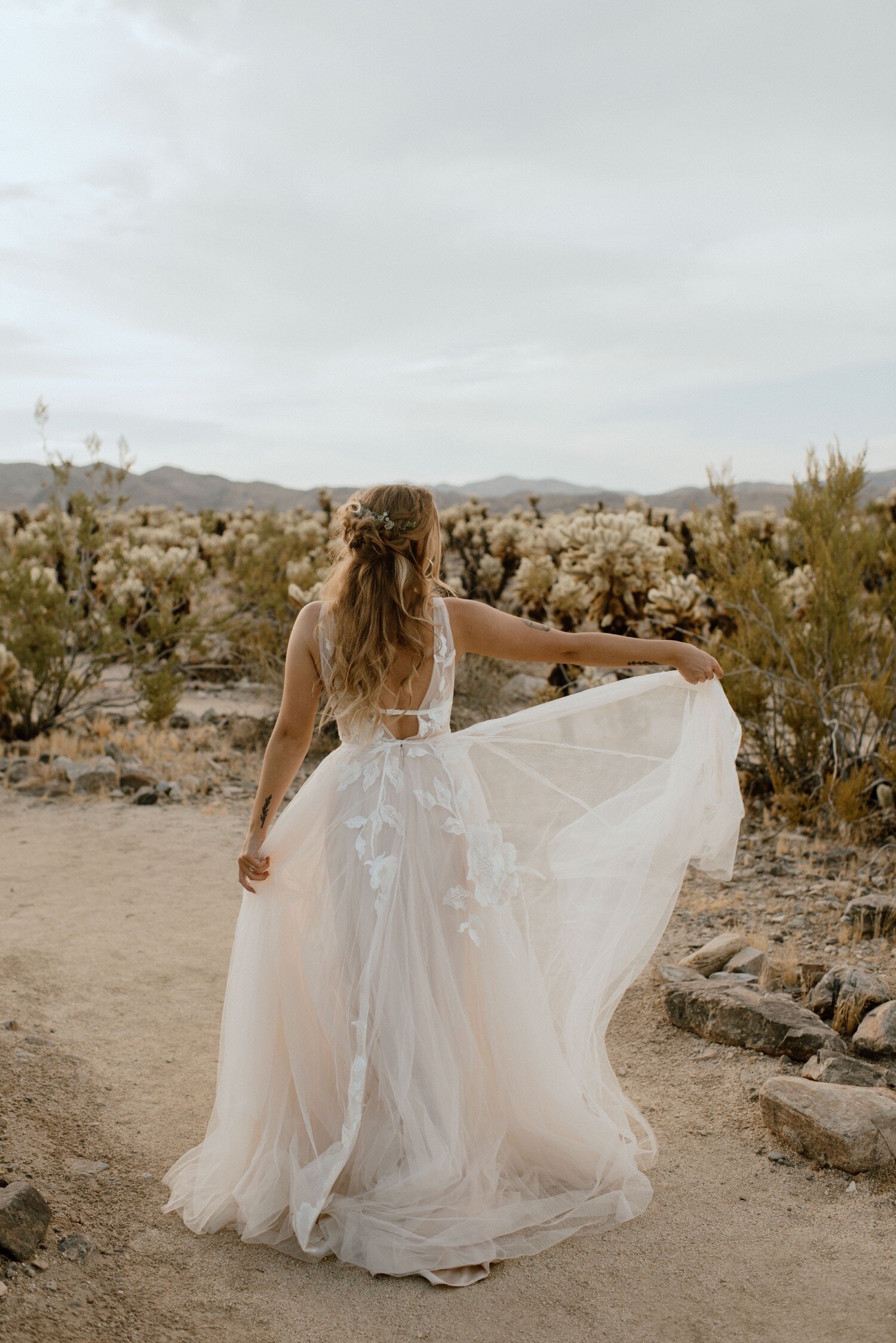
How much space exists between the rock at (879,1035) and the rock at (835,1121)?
0.42 metres

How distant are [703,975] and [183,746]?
541 cm

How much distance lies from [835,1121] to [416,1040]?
1305 mm

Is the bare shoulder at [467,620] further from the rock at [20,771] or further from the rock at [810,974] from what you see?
the rock at [20,771]

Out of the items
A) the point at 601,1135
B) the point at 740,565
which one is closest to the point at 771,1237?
the point at 601,1135

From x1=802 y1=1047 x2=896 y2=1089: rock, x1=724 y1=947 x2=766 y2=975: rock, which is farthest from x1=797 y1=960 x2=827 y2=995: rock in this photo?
x1=802 y1=1047 x2=896 y2=1089: rock

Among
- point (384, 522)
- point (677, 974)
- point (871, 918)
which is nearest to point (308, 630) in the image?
point (384, 522)

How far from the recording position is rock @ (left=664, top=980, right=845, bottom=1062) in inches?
143

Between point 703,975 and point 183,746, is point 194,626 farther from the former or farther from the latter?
point 703,975

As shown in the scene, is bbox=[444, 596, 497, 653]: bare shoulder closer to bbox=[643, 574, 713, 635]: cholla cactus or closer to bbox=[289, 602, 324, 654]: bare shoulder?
bbox=[289, 602, 324, 654]: bare shoulder

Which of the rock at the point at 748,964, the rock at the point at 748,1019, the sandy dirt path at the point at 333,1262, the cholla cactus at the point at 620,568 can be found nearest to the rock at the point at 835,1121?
the sandy dirt path at the point at 333,1262

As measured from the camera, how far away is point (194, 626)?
9648mm

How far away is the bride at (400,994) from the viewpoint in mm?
2691

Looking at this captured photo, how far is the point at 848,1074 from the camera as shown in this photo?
3.36 meters

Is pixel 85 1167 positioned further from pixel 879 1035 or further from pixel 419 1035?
pixel 879 1035
